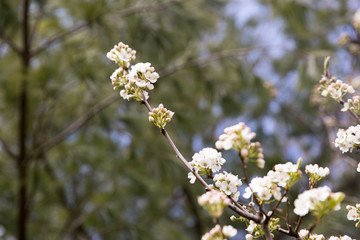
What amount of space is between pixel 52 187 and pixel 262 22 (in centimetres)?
361

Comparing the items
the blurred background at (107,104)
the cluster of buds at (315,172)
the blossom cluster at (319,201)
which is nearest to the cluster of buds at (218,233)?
the blossom cluster at (319,201)

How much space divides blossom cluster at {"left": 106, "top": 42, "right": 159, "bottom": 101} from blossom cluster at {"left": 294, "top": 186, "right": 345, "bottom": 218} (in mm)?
465

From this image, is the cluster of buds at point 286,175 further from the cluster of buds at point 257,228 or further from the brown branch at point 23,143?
the brown branch at point 23,143

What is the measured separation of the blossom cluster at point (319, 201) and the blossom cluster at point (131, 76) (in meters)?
0.46

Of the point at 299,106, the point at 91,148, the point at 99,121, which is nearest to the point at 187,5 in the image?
the point at 99,121

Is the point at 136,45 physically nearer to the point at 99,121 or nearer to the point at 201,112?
the point at 99,121

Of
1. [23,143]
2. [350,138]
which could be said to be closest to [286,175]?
[350,138]

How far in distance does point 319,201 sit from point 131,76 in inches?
20.7

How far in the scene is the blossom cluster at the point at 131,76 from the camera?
902 millimetres

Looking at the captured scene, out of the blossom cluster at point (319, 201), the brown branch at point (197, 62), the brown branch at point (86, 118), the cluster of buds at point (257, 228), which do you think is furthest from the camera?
the brown branch at point (197, 62)

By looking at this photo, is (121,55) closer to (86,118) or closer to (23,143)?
(86,118)

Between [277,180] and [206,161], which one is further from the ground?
[206,161]

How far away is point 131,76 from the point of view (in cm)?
91

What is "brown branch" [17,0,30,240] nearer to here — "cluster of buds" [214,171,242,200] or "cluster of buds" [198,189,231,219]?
"cluster of buds" [214,171,242,200]
